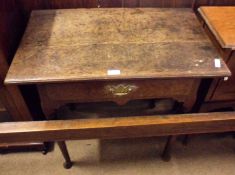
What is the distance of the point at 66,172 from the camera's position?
3.73ft

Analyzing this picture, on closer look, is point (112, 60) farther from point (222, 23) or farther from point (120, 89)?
point (222, 23)

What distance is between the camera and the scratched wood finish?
73cm

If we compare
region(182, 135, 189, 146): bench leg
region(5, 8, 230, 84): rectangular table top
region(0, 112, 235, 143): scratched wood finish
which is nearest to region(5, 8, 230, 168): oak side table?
region(5, 8, 230, 84): rectangular table top

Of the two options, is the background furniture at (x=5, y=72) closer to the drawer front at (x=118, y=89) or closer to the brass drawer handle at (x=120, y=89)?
the drawer front at (x=118, y=89)

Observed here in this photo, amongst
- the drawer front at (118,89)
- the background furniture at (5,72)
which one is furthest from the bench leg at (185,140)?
the background furniture at (5,72)

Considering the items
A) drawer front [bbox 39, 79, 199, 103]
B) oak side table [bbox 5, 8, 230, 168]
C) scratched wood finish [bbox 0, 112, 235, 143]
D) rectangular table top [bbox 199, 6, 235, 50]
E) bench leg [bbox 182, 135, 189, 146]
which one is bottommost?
bench leg [bbox 182, 135, 189, 146]

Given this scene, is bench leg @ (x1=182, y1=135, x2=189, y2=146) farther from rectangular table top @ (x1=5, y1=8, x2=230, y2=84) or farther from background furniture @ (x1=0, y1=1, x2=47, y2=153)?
background furniture @ (x1=0, y1=1, x2=47, y2=153)

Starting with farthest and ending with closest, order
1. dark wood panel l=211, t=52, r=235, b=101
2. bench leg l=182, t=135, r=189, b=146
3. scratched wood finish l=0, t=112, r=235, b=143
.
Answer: bench leg l=182, t=135, r=189, b=146 < dark wood panel l=211, t=52, r=235, b=101 < scratched wood finish l=0, t=112, r=235, b=143

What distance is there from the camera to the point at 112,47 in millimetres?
843

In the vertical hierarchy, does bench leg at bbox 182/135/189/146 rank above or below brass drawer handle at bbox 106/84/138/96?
below

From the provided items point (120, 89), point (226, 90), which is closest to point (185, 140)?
point (226, 90)

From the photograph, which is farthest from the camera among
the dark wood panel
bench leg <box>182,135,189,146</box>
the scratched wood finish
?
bench leg <box>182,135,189,146</box>

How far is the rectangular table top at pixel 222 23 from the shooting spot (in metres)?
0.81

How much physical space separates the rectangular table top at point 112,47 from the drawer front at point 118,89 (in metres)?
0.05
